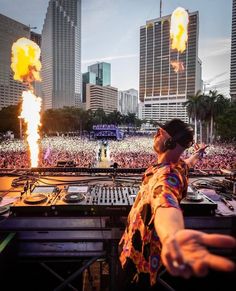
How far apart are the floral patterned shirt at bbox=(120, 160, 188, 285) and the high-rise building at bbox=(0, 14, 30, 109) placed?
102 meters

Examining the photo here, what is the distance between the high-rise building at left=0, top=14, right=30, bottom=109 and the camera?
9894cm

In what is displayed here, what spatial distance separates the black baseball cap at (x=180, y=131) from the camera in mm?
1921

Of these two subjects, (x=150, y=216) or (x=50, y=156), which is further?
(x=50, y=156)

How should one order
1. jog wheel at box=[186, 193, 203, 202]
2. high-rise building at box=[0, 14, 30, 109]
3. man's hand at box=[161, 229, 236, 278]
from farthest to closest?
high-rise building at box=[0, 14, 30, 109]
jog wheel at box=[186, 193, 203, 202]
man's hand at box=[161, 229, 236, 278]

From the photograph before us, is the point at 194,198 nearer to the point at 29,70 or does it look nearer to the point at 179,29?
the point at 179,29

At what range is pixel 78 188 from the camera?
10.00 feet

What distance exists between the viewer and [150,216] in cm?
185

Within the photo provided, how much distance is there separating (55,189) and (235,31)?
145 meters

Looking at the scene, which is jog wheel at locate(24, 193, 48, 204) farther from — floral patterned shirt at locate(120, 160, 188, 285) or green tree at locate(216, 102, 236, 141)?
green tree at locate(216, 102, 236, 141)

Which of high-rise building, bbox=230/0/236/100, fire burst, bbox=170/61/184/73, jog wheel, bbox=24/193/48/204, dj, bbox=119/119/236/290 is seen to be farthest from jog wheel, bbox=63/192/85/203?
fire burst, bbox=170/61/184/73

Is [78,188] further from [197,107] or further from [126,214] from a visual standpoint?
[197,107]

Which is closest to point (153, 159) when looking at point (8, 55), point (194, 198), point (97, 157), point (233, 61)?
point (97, 157)

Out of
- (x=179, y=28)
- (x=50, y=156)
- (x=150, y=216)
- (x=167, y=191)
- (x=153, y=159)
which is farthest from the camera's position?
(x=50, y=156)

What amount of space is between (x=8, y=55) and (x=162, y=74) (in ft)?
322
